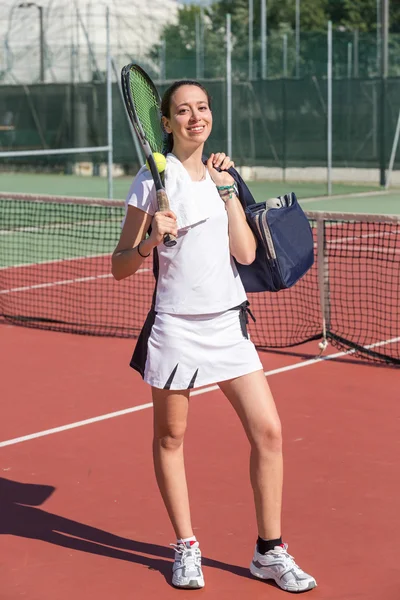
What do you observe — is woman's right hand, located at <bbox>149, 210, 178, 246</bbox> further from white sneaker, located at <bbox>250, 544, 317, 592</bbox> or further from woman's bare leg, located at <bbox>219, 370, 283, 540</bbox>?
white sneaker, located at <bbox>250, 544, 317, 592</bbox>

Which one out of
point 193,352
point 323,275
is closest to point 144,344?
point 193,352

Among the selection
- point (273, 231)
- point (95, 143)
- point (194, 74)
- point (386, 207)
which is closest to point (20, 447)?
point (273, 231)

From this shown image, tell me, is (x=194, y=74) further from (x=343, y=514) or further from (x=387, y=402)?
(x=343, y=514)

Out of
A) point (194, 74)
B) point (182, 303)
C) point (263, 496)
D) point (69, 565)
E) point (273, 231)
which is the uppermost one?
point (194, 74)

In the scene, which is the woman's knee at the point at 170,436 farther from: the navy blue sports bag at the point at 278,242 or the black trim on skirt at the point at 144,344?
the navy blue sports bag at the point at 278,242

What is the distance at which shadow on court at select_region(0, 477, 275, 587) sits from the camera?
14.6 ft

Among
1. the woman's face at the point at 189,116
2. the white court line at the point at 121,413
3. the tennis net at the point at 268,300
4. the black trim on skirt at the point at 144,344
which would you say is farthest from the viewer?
the tennis net at the point at 268,300

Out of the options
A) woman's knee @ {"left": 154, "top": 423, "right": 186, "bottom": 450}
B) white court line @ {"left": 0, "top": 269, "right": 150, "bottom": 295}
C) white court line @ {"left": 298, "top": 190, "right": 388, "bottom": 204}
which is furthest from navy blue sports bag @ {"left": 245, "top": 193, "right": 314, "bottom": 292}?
white court line @ {"left": 298, "top": 190, "right": 388, "bottom": 204}

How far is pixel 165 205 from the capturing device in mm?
3918

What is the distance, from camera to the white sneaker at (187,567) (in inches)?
164

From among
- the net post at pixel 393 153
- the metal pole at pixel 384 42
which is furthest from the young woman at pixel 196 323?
the metal pole at pixel 384 42

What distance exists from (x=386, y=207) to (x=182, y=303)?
15.6 meters

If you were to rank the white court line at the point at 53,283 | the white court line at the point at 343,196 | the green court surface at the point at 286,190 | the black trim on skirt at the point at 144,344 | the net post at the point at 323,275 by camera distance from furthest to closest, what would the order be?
the white court line at the point at 343,196
the green court surface at the point at 286,190
the white court line at the point at 53,283
the net post at the point at 323,275
the black trim on skirt at the point at 144,344

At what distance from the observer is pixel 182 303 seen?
13.4ft
